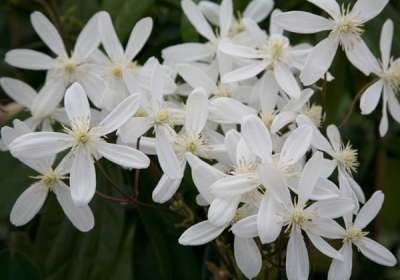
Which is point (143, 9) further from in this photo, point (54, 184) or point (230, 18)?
point (54, 184)

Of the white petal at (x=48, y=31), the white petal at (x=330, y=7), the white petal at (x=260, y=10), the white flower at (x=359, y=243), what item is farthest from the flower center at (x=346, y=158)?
the white petal at (x=48, y=31)

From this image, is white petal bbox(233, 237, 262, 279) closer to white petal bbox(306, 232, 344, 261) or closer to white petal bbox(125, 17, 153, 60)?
white petal bbox(306, 232, 344, 261)

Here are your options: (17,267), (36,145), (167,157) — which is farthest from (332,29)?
(17,267)

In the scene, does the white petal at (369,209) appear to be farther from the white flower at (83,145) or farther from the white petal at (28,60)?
the white petal at (28,60)

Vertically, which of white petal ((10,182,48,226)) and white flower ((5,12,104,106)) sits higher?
white flower ((5,12,104,106))

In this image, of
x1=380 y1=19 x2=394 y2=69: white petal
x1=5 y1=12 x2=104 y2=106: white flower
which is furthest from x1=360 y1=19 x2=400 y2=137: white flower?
x1=5 y1=12 x2=104 y2=106: white flower

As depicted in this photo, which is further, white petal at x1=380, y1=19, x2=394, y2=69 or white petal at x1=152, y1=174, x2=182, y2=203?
white petal at x1=380, y1=19, x2=394, y2=69

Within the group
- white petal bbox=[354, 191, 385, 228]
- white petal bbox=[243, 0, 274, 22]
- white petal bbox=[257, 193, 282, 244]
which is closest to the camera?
→ white petal bbox=[257, 193, 282, 244]
